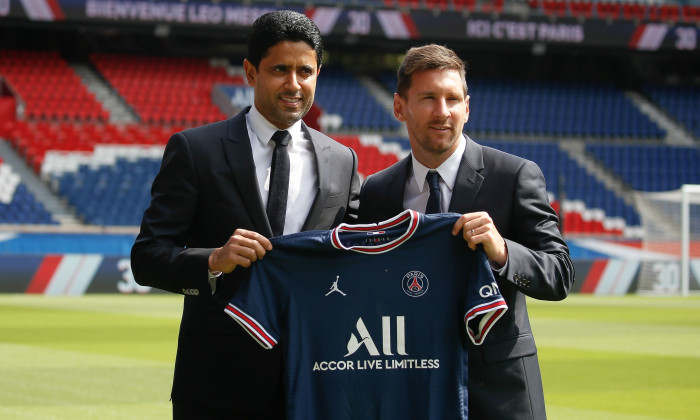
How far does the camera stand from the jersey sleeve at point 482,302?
317 centimetres

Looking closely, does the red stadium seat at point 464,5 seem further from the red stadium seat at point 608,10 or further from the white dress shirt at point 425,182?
the white dress shirt at point 425,182

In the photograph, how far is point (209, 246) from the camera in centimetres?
352

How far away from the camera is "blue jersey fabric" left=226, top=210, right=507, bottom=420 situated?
334cm

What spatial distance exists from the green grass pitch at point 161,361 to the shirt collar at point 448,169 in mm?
3914

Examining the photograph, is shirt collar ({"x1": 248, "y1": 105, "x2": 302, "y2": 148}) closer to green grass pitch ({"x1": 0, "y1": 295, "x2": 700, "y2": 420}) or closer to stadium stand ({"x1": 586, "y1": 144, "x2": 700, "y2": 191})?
green grass pitch ({"x1": 0, "y1": 295, "x2": 700, "y2": 420})

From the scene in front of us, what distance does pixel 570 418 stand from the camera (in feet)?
22.7

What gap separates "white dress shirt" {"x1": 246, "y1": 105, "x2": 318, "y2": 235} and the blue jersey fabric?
6.6 inches

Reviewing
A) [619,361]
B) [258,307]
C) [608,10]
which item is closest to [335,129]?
[608,10]

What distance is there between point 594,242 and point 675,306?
3.93 m

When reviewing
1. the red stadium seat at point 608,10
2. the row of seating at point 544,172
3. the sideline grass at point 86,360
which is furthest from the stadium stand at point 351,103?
the sideline grass at point 86,360

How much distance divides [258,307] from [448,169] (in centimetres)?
83

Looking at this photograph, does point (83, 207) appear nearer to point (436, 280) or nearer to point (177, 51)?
point (177, 51)

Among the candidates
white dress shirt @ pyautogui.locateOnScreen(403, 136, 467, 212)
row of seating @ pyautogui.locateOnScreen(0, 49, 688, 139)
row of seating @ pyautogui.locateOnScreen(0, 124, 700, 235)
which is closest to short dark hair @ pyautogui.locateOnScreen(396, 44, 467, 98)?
white dress shirt @ pyautogui.locateOnScreen(403, 136, 467, 212)

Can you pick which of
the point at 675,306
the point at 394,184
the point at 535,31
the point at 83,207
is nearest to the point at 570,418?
the point at 394,184
